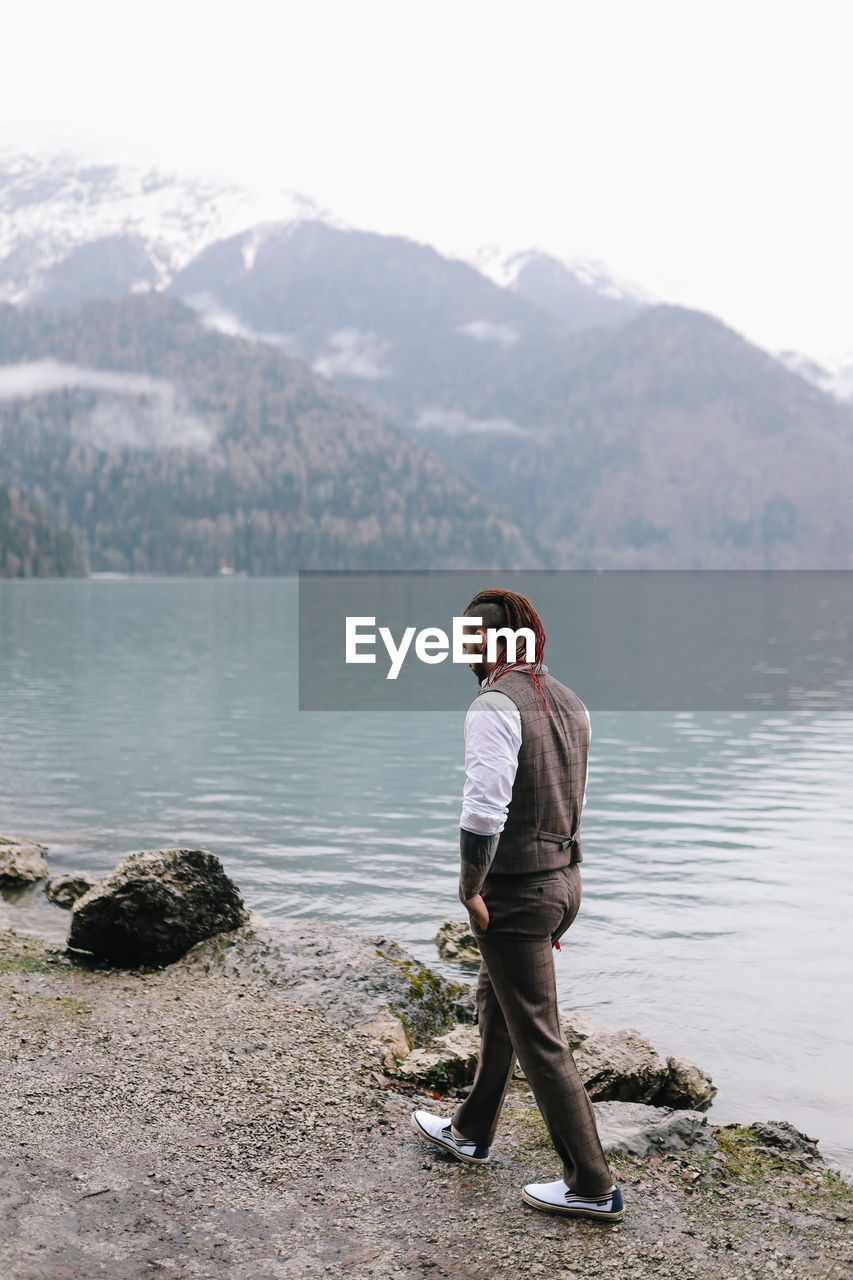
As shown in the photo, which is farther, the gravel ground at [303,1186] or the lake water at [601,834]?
the lake water at [601,834]

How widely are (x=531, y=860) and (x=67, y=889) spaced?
10173mm

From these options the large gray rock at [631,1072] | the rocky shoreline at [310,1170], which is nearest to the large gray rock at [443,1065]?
the rocky shoreline at [310,1170]

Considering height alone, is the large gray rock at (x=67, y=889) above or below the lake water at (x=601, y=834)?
above

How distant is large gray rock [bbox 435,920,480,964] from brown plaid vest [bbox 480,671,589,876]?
23.3 feet

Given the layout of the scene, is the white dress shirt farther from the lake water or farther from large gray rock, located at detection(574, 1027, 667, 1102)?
the lake water

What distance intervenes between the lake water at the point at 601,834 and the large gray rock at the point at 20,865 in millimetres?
965

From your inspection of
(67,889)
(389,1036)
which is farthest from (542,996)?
(67,889)

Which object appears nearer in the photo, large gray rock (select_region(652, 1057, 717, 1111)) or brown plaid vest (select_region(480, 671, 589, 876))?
brown plaid vest (select_region(480, 671, 589, 876))

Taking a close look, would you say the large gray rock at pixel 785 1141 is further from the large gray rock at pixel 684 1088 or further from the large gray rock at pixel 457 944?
the large gray rock at pixel 457 944

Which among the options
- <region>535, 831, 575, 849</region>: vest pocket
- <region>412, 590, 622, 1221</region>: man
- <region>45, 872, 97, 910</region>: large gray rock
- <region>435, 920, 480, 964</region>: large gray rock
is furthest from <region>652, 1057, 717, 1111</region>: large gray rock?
<region>45, 872, 97, 910</region>: large gray rock

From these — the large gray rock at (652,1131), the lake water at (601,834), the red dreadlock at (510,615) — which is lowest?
the lake water at (601,834)

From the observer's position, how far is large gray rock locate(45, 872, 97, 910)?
1373cm

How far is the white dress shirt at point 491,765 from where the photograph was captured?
5.02 meters

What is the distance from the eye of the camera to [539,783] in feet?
17.0
